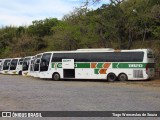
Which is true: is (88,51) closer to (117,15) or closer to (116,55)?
(116,55)

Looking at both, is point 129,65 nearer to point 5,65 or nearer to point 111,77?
point 111,77

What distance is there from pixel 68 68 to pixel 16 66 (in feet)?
66.0

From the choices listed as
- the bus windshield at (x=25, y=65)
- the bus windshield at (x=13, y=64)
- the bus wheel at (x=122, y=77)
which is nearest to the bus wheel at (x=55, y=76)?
the bus wheel at (x=122, y=77)

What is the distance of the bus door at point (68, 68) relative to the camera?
1502 inches

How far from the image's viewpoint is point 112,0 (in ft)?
152

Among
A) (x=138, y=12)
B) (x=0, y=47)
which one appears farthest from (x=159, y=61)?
(x=0, y=47)

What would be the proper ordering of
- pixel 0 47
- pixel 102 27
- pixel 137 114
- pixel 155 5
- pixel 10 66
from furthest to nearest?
pixel 0 47 < pixel 10 66 < pixel 102 27 < pixel 155 5 < pixel 137 114

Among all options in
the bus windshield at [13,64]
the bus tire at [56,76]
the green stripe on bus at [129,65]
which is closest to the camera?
the green stripe on bus at [129,65]

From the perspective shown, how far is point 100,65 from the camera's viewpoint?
121ft

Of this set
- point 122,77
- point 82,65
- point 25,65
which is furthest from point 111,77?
point 25,65

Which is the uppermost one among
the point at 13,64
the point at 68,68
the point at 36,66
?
the point at 13,64

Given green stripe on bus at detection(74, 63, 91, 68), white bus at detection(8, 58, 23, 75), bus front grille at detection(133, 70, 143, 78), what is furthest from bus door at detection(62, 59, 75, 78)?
white bus at detection(8, 58, 23, 75)

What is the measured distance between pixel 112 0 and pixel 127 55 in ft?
40.8

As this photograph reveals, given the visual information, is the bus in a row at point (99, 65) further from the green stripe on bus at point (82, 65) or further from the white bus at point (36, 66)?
the white bus at point (36, 66)
